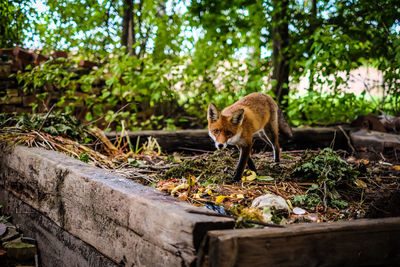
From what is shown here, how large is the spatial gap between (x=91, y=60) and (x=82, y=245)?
18.8 feet

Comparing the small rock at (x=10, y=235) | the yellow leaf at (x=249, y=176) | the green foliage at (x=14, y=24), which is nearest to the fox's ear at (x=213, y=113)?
the yellow leaf at (x=249, y=176)

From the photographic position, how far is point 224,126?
10.3ft

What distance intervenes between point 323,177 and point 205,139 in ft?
8.04

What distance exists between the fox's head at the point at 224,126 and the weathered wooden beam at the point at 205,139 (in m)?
1.81

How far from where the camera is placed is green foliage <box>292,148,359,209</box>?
2684 mm

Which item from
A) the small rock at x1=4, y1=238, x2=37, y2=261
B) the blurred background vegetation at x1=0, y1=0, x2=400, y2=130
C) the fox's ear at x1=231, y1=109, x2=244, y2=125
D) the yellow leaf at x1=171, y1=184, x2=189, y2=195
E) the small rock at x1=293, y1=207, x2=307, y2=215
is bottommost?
the small rock at x1=4, y1=238, x2=37, y2=261

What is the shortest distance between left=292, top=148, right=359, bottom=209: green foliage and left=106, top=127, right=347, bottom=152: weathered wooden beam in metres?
1.69

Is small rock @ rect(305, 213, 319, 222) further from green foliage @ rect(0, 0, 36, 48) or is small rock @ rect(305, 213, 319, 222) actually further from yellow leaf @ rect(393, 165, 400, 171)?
green foliage @ rect(0, 0, 36, 48)

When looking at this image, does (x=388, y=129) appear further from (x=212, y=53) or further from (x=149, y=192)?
(x=149, y=192)

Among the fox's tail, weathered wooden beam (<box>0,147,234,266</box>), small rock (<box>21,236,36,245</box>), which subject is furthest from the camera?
the fox's tail

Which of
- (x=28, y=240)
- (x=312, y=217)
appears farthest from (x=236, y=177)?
Result: (x=28, y=240)

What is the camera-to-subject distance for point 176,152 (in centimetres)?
500

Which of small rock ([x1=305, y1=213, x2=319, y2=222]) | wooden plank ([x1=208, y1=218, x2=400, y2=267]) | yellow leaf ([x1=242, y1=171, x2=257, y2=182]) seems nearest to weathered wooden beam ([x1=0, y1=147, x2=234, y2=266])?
wooden plank ([x1=208, y1=218, x2=400, y2=267])

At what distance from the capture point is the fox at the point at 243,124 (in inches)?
124
